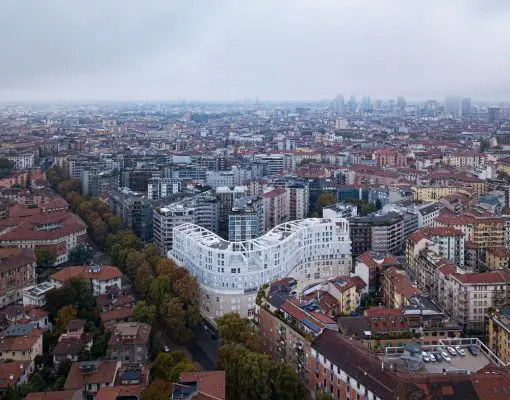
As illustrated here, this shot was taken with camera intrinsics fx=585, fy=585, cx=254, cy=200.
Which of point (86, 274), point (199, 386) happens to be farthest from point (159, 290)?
point (199, 386)

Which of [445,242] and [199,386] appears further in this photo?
[445,242]

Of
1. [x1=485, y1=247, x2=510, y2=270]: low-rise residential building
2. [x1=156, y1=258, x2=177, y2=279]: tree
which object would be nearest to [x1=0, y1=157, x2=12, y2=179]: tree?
[x1=156, y1=258, x2=177, y2=279]: tree

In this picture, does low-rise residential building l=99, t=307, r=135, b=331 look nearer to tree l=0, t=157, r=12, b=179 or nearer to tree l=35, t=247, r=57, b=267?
tree l=35, t=247, r=57, b=267

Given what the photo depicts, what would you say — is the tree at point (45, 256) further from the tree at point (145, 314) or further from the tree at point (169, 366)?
the tree at point (169, 366)

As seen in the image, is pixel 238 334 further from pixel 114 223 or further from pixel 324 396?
pixel 114 223

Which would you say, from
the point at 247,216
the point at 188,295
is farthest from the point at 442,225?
the point at 188,295

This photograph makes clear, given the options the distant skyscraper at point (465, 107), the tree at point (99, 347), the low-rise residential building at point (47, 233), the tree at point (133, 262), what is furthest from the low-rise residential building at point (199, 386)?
the distant skyscraper at point (465, 107)

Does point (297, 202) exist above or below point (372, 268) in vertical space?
above
